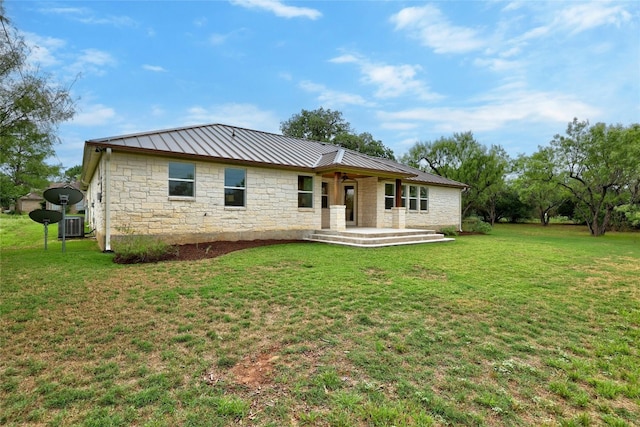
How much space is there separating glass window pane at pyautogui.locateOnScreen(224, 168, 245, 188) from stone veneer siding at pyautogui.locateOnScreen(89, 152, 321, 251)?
0.54 feet

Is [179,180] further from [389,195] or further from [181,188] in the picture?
[389,195]

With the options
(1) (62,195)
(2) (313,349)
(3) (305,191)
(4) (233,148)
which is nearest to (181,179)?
(4) (233,148)

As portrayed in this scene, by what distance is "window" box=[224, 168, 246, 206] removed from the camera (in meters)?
11.4

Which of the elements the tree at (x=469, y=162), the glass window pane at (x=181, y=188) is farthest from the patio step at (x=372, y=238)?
the tree at (x=469, y=162)

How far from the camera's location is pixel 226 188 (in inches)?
450

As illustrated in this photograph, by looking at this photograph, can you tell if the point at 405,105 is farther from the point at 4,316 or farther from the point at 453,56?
the point at 4,316

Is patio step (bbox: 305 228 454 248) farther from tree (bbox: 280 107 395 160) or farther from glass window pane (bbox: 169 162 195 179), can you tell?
tree (bbox: 280 107 395 160)

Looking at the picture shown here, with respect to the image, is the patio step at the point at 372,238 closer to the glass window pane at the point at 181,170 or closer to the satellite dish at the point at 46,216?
the glass window pane at the point at 181,170

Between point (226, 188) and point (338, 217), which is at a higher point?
point (226, 188)

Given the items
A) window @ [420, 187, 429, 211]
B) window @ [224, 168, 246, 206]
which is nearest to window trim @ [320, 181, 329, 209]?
window @ [224, 168, 246, 206]

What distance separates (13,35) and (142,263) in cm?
783

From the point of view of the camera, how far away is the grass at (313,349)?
8.00 ft

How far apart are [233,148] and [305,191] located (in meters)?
3.40

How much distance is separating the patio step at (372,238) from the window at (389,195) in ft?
9.15
